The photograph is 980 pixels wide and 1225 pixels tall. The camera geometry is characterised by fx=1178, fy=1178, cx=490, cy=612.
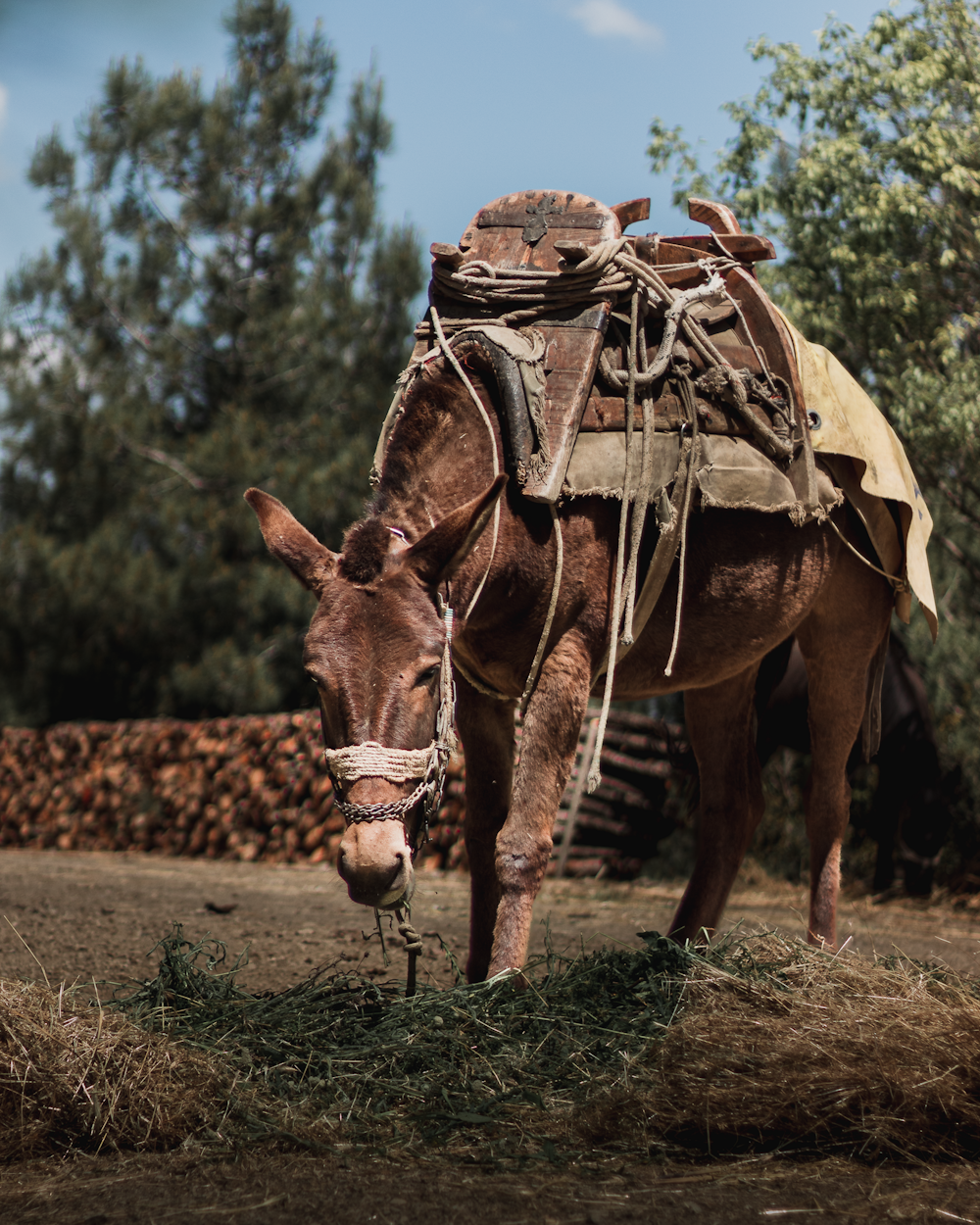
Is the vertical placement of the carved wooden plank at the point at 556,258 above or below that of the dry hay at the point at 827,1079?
above

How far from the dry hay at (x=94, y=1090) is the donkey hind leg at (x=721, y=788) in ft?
6.71

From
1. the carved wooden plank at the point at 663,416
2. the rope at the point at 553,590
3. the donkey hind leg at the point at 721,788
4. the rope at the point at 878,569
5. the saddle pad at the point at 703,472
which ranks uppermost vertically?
the carved wooden plank at the point at 663,416

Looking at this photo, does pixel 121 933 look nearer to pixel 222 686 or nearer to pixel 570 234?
pixel 570 234

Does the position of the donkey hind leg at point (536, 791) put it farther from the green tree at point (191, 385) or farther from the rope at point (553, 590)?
the green tree at point (191, 385)

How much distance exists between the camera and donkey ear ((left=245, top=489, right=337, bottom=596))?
260cm

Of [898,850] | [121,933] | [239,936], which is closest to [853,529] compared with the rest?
[239,936]

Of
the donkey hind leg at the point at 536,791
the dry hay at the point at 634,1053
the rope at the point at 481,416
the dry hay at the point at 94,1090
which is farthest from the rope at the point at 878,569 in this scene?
the dry hay at the point at 94,1090

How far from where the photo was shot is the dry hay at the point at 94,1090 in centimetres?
221

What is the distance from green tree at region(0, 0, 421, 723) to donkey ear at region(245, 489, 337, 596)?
7517mm

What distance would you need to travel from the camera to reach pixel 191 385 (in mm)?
12000

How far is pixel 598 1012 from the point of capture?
271 centimetres

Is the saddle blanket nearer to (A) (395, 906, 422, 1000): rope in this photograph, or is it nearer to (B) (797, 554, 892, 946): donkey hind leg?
(B) (797, 554, 892, 946): donkey hind leg

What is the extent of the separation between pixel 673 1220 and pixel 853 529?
2745mm

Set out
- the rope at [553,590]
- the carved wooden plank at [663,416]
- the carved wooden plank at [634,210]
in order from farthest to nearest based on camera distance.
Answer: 1. the carved wooden plank at [634,210]
2. the carved wooden plank at [663,416]
3. the rope at [553,590]
